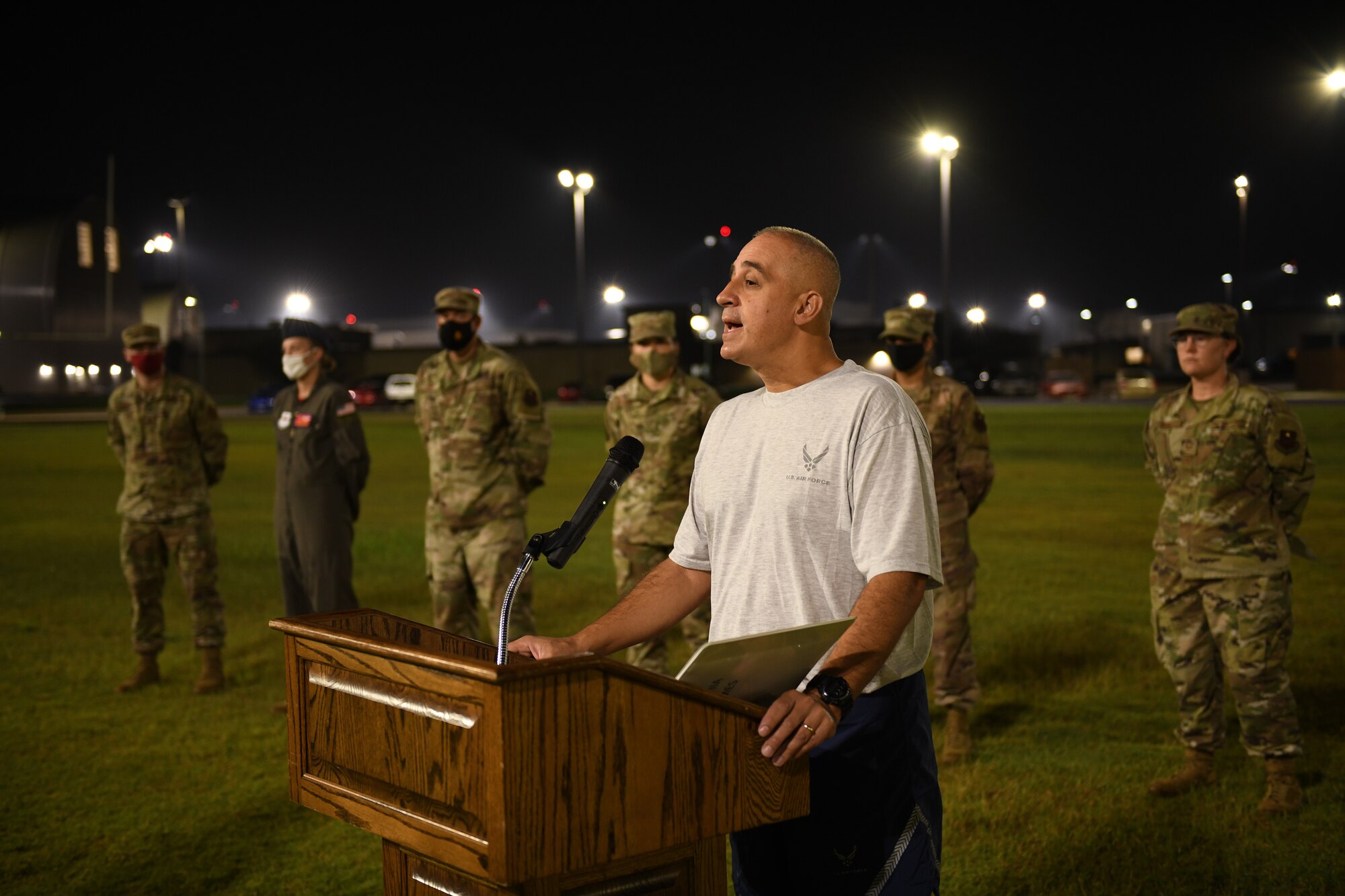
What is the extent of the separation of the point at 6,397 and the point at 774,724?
70.0 metres

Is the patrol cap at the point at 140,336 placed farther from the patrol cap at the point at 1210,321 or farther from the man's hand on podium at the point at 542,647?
the man's hand on podium at the point at 542,647

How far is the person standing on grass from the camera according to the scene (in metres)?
7.18

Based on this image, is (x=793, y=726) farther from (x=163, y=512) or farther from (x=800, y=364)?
(x=163, y=512)

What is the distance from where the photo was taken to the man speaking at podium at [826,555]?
2467 mm

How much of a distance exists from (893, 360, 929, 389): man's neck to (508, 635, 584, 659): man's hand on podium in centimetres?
461

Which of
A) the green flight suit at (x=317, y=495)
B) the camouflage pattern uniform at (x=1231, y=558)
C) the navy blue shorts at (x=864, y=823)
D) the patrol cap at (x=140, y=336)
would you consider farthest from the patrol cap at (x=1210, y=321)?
the patrol cap at (x=140, y=336)

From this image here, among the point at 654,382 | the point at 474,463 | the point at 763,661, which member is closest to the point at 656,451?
the point at 654,382

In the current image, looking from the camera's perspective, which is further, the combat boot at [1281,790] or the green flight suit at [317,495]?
the green flight suit at [317,495]

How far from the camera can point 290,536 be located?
23.9 feet

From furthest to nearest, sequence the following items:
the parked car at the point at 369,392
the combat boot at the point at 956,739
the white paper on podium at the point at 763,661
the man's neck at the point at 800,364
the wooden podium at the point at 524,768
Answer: the parked car at the point at 369,392
the combat boot at the point at 956,739
the man's neck at the point at 800,364
the white paper on podium at the point at 763,661
the wooden podium at the point at 524,768

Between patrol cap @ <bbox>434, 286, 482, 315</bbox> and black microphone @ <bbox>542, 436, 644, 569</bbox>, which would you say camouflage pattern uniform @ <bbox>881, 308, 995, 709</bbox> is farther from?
black microphone @ <bbox>542, 436, 644, 569</bbox>

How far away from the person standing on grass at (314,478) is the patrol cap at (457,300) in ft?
2.48

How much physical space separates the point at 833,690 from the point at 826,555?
411mm

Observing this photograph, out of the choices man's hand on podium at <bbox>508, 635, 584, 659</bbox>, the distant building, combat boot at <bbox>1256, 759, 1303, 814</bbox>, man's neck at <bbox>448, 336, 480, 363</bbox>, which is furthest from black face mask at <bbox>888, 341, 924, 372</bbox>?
the distant building
